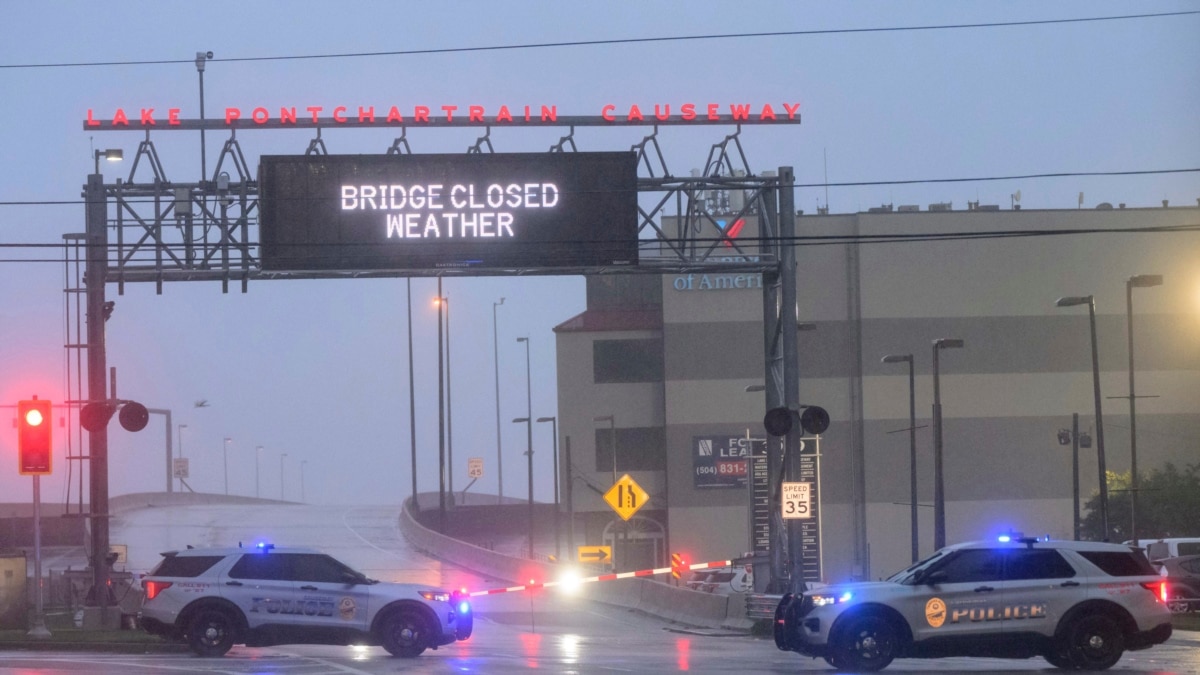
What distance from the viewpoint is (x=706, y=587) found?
46000mm

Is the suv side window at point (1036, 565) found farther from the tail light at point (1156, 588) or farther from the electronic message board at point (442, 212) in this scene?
the electronic message board at point (442, 212)

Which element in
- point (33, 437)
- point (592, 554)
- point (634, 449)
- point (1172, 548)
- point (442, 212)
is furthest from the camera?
point (634, 449)

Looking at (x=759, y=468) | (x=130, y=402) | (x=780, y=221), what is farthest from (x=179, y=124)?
(x=759, y=468)

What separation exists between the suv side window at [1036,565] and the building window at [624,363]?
182ft

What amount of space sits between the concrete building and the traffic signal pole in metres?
39.9

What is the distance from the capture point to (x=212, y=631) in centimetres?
2128

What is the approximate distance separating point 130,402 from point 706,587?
22914 mm

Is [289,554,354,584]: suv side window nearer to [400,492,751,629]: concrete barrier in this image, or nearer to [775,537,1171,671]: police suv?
[775,537,1171,671]: police suv

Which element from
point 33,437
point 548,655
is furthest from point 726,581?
point 548,655

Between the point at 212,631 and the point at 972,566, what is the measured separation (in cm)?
1043

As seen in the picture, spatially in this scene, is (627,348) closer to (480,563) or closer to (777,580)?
(480,563)

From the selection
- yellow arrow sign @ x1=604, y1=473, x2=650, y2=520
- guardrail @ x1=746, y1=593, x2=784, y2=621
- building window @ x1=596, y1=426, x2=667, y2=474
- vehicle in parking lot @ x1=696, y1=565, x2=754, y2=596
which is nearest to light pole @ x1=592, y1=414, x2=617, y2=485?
building window @ x1=596, y1=426, x2=667, y2=474

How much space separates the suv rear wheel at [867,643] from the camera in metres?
18.1

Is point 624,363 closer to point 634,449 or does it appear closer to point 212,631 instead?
point 634,449
